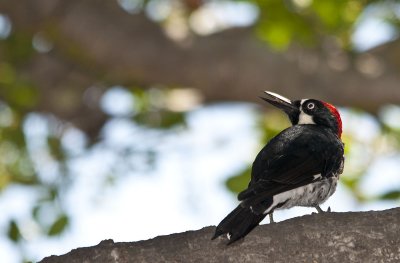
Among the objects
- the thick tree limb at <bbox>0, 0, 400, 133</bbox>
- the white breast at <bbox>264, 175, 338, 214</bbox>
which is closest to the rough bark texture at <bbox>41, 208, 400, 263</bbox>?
the white breast at <bbox>264, 175, 338, 214</bbox>

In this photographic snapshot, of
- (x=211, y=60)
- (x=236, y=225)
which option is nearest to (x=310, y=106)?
(x=211, y=60)

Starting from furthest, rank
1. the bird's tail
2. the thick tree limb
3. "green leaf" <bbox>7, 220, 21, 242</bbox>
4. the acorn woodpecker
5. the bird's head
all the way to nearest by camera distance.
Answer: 1. the thick tree limb
2. "green leaf" <bbox>7, 220, 21, 242</bbox>
3. the bird's head
4. the acorn woodpecker
5. the bird's tail

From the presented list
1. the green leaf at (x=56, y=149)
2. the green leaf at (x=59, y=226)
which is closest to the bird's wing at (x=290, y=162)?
the green leaf at (x=59, y=226)

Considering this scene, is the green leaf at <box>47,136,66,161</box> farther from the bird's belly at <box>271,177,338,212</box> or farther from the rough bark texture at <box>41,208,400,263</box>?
the rough bark texture at <box>41,208,400,263</box>

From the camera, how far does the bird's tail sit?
13.4ft

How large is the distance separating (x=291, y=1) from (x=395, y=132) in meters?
2.02

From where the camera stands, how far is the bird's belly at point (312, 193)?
5.15m

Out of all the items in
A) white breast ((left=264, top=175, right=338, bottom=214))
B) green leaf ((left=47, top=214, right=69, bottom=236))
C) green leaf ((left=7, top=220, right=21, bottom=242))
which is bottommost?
white breast ((left=264, top=175, right=338, bottom=214))

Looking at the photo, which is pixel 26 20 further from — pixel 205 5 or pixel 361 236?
pixel 361 236

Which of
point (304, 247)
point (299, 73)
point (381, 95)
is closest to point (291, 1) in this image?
point (299, 73)

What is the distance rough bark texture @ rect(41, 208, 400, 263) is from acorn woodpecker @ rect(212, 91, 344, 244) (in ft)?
0.37

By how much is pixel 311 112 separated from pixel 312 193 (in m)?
1.22

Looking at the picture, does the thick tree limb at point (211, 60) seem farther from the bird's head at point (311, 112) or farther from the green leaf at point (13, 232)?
the green leaf at point (13, 232)

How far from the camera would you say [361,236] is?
4301 millimetres
